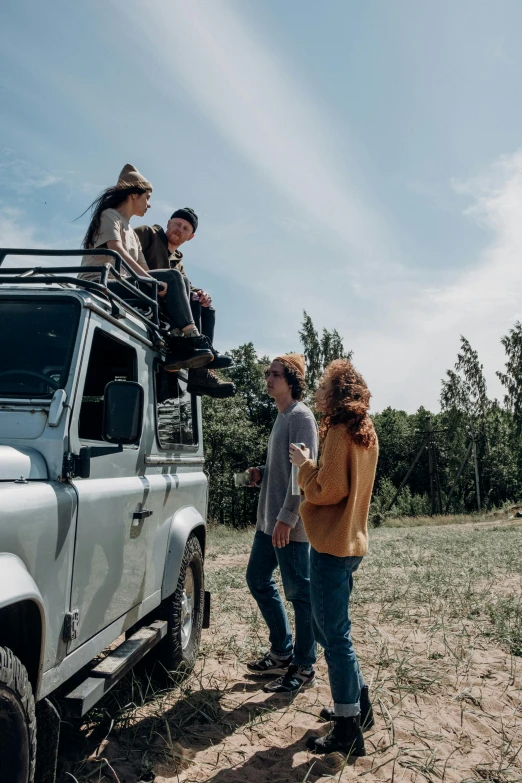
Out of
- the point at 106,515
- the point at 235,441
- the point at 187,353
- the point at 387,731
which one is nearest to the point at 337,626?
the point at 387,731

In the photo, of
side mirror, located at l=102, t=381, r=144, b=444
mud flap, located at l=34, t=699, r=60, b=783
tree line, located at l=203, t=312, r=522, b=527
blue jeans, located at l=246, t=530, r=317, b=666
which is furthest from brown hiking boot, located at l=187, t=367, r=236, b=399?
tree line, located at l=203, t=312, r=522, b=527

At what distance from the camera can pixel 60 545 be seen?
261 centimetres

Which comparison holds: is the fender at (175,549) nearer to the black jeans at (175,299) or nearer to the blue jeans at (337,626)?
the blue jeans at (337,626)

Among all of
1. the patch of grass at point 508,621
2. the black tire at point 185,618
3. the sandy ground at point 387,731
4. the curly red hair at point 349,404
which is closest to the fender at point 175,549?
the black tire at point 185,618

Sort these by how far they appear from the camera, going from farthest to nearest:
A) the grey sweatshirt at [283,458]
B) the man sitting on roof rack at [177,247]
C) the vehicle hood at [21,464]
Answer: the man sitting on roof rack at [177,247] < the grey sweatshirt at [283,458] < the vehicle hood at [21,464]

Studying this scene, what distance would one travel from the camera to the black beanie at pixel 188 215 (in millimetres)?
5758

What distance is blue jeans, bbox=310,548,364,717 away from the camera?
3465mm

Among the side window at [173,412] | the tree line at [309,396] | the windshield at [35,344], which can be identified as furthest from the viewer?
the tree line at [309,396]

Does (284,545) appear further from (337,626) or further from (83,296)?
(83,296)

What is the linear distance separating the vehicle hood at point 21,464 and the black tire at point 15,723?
63 cm

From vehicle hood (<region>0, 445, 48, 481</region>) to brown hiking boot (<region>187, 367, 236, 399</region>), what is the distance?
8.10ft

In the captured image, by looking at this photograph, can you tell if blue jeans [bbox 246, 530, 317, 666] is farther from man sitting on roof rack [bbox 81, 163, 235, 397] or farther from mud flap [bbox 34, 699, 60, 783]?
mud flap [bbox 34, 699, 60, 783]

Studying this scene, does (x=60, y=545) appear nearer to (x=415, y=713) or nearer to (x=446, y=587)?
(x=415, y=713)

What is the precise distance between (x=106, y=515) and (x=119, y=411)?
549 millimetres
